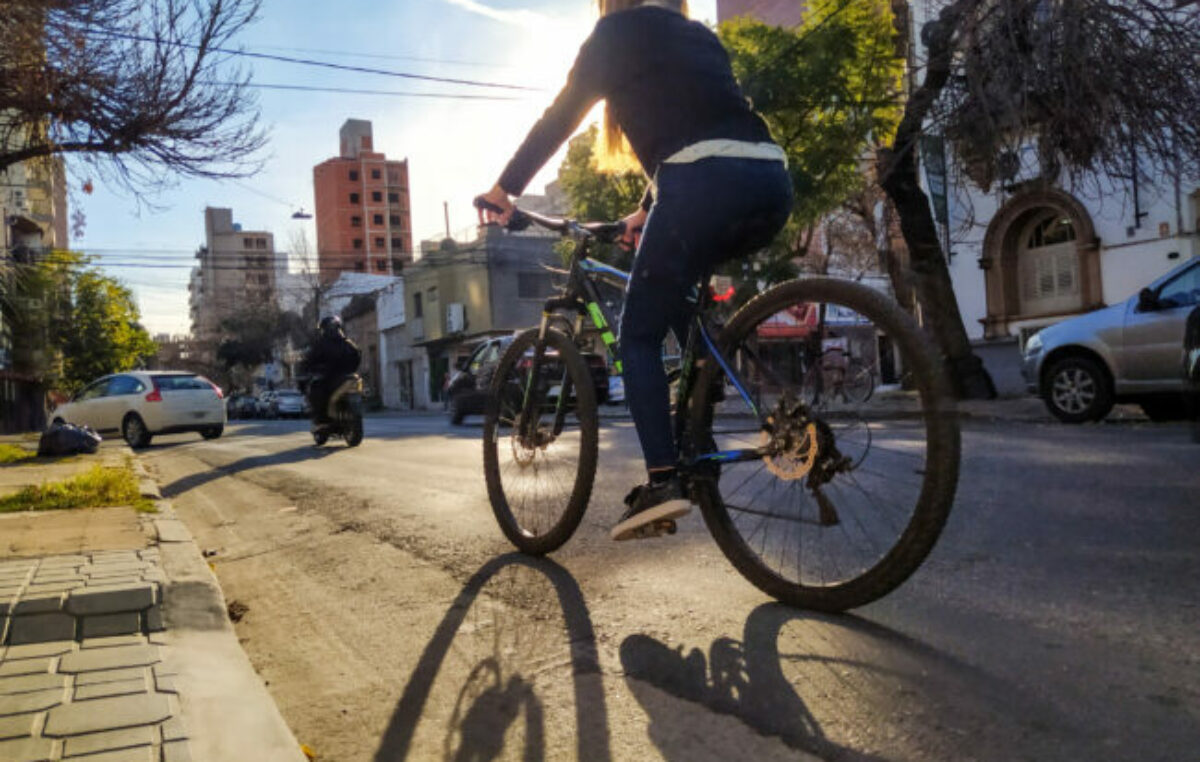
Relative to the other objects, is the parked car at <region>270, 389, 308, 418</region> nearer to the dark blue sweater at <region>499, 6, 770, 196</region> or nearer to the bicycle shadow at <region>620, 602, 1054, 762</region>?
the dark blue sweater at <region>499, 6, 770, 196</region>

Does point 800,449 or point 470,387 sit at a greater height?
point 470,387

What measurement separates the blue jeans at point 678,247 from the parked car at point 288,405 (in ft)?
132

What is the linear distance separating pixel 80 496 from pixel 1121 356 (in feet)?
29.0

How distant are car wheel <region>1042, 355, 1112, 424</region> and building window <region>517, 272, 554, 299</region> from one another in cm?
2970

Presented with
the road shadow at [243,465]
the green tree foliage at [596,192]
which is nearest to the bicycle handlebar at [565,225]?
the road shadow at [243,465]

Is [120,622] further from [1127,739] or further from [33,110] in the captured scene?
[33,110]

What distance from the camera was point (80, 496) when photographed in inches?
213

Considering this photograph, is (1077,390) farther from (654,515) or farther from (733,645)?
(733,645)

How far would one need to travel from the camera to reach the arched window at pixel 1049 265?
1919cm

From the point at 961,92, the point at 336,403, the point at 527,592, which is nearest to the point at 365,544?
the point at 527,592

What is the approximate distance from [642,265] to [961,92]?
9.58 meters

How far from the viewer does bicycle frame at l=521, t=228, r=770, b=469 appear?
2.66 metres

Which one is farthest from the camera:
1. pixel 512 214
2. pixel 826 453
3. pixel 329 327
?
pixel 329 327

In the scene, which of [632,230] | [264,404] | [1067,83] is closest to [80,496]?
[632,230]
